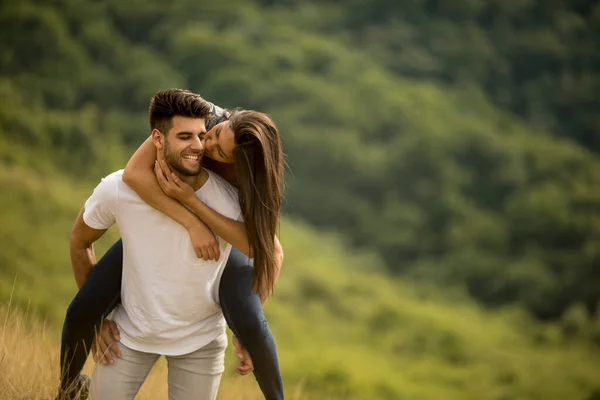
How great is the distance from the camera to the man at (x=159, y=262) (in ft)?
8.77

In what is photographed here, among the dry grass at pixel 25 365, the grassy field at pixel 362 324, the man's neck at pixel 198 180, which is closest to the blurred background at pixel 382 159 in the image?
the grassy field at pixel 362 324

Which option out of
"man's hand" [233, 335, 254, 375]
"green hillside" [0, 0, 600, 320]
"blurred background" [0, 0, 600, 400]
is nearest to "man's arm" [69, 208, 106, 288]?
"man's hand" [233, 335, 254, 375]

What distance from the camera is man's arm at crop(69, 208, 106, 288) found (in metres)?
2.76

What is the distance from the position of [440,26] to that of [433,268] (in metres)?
9.34

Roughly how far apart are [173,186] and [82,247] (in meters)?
0.41

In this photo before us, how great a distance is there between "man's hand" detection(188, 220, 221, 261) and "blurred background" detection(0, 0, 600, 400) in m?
16.8

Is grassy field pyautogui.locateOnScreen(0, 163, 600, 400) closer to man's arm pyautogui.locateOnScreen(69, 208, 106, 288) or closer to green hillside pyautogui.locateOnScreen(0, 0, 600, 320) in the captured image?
green hillside pyautogui.locateOnScreen(0, 0, 600, 320)

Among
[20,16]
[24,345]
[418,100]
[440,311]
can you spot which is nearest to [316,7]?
[418,100]

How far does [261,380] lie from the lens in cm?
289

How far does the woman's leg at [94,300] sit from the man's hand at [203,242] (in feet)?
1.00

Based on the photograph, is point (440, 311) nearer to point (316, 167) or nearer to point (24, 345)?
point (316, 167)

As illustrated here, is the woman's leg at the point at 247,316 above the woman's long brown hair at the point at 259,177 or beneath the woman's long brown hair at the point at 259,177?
beneath

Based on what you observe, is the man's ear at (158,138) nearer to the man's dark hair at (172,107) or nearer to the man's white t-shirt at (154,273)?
the man's dark hair at (172,107)

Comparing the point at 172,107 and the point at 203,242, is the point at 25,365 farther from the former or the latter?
the point at 172,107
